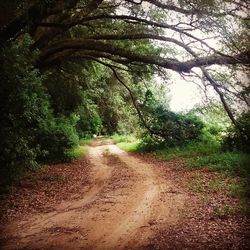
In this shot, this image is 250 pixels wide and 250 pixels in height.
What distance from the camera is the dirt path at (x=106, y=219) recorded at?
6.77 m

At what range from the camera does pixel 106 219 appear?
798cm

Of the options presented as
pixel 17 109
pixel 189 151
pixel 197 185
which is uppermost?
pixel 17 109

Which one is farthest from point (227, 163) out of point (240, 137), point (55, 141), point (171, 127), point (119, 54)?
point (55, 141)

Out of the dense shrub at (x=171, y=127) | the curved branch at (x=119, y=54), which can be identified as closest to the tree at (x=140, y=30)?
the curved branch at (x=119, y=54)

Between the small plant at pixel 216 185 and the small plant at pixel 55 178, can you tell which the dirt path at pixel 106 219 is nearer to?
the small plant at pixel 216 185

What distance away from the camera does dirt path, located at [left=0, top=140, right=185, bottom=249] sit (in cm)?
677

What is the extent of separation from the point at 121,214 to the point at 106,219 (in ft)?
1.46

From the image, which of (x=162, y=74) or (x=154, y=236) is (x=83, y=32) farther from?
(x=154, y=236)

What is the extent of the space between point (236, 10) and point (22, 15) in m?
6.53

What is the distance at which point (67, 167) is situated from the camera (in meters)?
15.5

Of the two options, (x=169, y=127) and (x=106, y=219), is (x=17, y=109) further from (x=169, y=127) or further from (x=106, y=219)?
(x=169, y=127)

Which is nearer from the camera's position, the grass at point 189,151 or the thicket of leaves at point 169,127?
the grass at point 189,151

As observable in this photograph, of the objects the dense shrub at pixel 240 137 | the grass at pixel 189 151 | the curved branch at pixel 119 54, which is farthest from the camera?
the grass at pixel 189 151

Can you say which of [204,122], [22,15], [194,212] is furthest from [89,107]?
[194,212]
